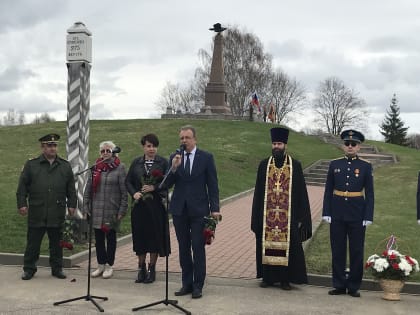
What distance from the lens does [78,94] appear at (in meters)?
9.52

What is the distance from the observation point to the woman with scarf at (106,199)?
7227 millimetres

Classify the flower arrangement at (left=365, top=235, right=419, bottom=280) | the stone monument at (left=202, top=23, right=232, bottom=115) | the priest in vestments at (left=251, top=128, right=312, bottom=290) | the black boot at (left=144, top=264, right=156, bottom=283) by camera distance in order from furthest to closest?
the stone monument at (left=202, top=23, right=232, bottom=115) < the black boot at (left=144, top=264, right=156, bottom=283) < the priest in vestments at (left=251, top=128, right=312, bottom=290) < the flower arrangement at (left=365, top=235, right=419, bottom=280)

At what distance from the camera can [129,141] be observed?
30203 mm

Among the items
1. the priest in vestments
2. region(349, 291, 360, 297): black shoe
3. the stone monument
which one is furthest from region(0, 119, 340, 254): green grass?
region(349, 291, 360, 297): black shoe

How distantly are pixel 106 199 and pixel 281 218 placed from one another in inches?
96.1

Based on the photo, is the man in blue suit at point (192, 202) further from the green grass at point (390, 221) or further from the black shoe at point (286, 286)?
the green grass at point (390, 221)

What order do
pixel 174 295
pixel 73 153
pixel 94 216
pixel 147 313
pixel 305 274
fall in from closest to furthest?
pixel 147 313 → pixel 174 295 → pixel 305 274 → pixel 94 216 → pixel 73 153

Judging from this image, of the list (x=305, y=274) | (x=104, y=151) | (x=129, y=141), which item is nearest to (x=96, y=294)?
(x=104, y=151)

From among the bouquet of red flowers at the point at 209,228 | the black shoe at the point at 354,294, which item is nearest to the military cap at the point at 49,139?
the bouquet of red flowers at the point at 209,228

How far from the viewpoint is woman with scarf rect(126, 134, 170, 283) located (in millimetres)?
7004

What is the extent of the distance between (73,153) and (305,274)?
189 inches

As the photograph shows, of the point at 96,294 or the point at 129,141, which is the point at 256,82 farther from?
the point at 96,294

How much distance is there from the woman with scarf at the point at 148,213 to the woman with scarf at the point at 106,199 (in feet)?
0.94

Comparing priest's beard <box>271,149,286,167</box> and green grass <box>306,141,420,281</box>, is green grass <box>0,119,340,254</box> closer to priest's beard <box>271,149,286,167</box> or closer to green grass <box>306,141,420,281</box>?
green grass <box>306,141,420,281</box>
